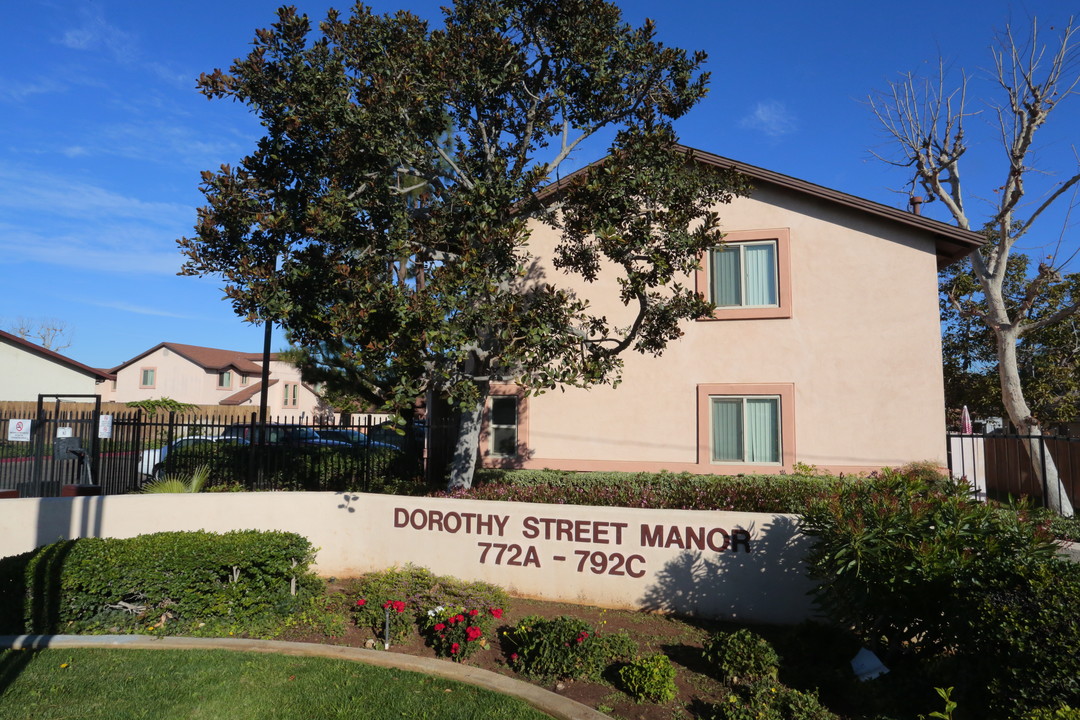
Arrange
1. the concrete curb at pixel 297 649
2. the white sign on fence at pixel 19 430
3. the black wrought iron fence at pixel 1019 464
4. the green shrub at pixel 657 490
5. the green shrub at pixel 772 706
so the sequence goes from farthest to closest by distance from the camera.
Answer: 1. the black wrought iron fence at pixel 1019 464
2. the white sign on fence at pixel 19 430
3. the green shrub at pixel 657 490
4. the concrete curb at pixel 297 649
5. the green shrub at pixel 772 706

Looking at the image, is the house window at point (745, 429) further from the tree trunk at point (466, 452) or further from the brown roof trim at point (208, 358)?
the brown roof trim at point (208, 358)

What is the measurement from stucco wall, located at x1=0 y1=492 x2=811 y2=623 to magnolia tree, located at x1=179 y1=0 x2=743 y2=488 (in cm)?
169

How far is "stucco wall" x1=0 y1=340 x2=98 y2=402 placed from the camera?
36.7 meters

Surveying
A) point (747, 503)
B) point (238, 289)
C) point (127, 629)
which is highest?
point (238, 289)

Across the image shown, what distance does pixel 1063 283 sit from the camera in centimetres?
2155

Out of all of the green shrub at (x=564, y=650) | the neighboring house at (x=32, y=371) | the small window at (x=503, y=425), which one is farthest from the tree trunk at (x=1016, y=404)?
the neighboring house at (x=32, y=371)

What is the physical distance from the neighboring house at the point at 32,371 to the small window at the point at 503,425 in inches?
1336

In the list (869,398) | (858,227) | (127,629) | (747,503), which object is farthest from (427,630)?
(858,227)

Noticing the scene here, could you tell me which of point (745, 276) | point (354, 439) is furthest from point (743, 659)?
point (745, 276)

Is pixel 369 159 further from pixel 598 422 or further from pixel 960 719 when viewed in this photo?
pixel 960 719

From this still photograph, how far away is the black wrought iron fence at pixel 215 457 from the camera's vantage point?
11086mm

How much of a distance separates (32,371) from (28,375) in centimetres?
28

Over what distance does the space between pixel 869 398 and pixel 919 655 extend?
22.5 feet

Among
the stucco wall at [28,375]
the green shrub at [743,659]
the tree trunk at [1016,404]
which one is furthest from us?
the stucco wall at [28,375]
